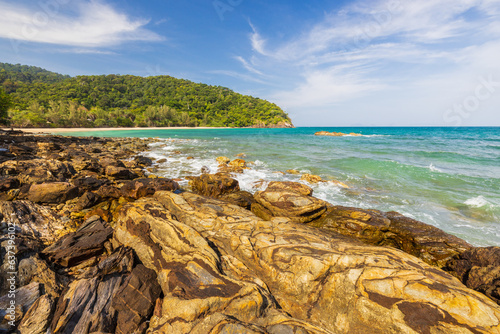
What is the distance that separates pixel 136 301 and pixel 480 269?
26.1ft

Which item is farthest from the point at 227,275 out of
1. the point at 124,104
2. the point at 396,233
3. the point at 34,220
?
the point at 124,104

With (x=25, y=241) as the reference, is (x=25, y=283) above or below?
below

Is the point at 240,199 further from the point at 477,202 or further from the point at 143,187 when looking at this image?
the point at 477,202

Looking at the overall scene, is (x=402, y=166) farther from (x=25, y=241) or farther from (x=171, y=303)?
(x=25, y=241)

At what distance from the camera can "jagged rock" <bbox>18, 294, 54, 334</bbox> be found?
300cm

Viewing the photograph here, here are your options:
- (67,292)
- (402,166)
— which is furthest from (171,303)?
(402,166)

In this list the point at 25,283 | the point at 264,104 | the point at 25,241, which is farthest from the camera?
the point at 264,104

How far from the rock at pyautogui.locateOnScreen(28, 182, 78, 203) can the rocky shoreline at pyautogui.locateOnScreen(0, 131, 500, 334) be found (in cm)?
8

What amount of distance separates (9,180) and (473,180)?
1091 inches

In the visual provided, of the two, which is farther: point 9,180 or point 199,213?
point 9,180

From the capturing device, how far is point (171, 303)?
3.33 m

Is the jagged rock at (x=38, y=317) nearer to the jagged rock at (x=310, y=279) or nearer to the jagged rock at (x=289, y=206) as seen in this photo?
the jagged rock at (x=310, y=279)

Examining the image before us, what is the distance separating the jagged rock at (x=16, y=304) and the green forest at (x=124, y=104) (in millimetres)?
80055

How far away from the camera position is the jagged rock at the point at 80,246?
4.64 m
